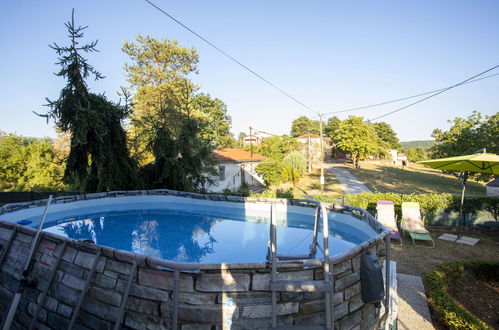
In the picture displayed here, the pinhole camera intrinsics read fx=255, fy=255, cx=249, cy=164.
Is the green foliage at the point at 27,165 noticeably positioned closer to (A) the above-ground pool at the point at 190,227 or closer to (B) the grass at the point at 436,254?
(A) the above-ground pool at the point at 190,227

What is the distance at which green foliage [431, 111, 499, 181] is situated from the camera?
1666cm

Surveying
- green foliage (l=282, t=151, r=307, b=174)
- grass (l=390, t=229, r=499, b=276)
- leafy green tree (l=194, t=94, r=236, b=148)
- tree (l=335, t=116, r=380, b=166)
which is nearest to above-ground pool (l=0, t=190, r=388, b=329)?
grass (l=390, t=229, r=499, b=276)

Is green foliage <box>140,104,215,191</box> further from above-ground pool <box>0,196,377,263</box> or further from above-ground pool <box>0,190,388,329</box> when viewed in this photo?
above-ground pool <box>0,190,388,329</box>

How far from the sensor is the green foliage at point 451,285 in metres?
4.41

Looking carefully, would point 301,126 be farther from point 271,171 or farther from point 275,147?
point 271,171

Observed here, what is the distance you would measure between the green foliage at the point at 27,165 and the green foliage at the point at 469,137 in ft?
99.9

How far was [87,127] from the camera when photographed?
12.1 meters

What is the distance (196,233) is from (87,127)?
763cm

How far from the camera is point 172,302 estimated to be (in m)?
3.21

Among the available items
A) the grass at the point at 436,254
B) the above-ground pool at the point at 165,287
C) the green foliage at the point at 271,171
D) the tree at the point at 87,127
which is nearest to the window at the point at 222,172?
the green foliage at the point at 271,171

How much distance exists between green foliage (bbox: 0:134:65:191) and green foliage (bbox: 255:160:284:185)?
18.1m

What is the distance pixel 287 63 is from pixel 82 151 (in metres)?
15.5

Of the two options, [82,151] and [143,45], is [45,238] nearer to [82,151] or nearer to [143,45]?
[82,151]

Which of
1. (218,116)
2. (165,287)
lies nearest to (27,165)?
(218,116)
